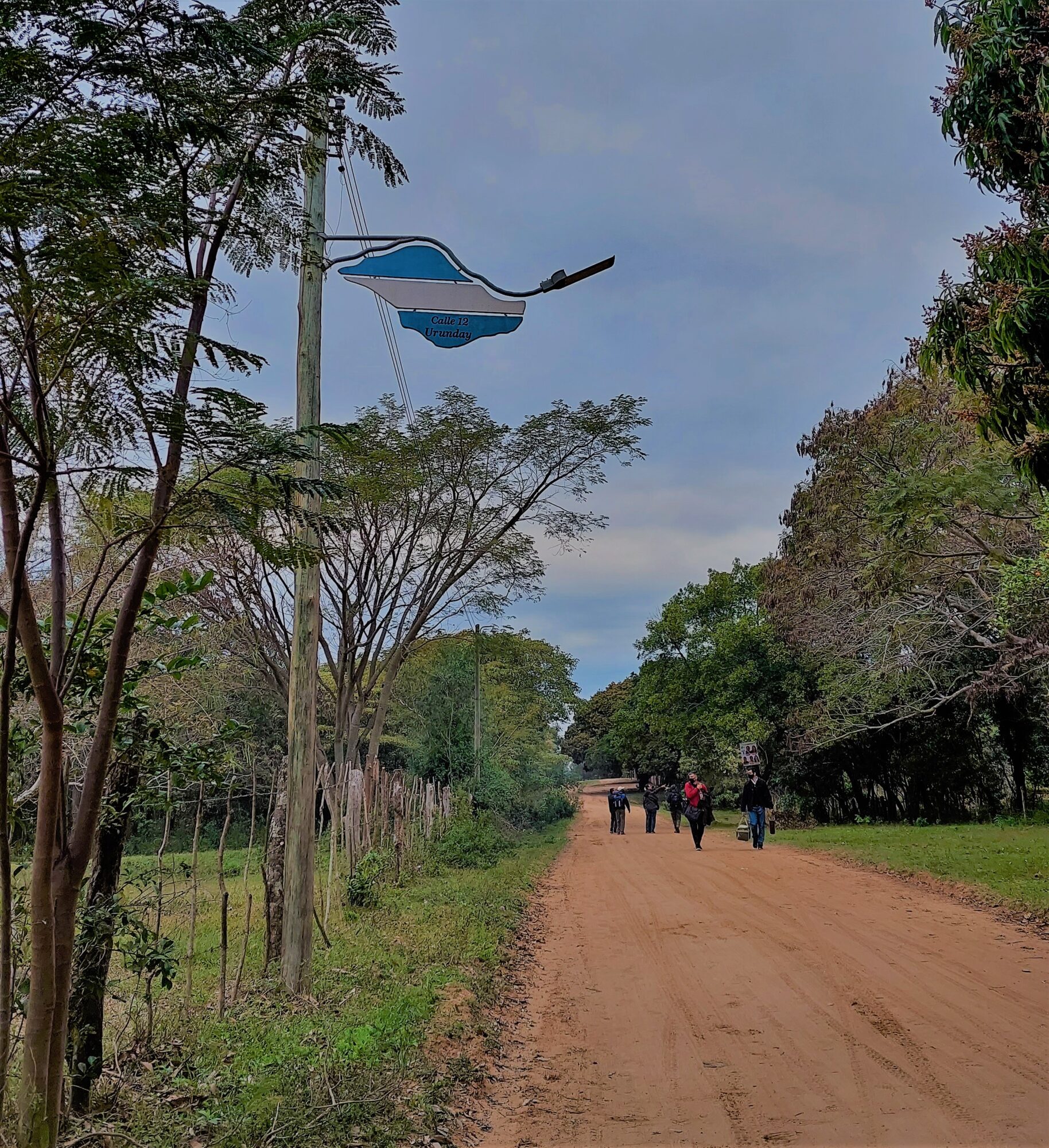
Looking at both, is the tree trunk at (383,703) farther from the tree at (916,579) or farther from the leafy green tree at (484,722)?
the tree at (916,579)

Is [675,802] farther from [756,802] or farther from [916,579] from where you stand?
[916,579]

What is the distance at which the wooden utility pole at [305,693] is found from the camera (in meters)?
6.61

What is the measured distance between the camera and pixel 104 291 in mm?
2463

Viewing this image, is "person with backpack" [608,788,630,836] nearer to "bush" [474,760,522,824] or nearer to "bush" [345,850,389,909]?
"bush" [474,760,522,824]

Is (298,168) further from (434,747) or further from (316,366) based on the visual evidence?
(434,747)

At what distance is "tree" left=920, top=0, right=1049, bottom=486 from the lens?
541 cm

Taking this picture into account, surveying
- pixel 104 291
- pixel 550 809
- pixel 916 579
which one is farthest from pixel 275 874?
pixel 550 809

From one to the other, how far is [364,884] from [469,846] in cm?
714

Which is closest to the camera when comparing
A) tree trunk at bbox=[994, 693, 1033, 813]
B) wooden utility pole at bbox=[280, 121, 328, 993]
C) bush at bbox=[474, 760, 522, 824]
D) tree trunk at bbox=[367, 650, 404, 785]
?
wooden utility pole at bbox=[280, 121, 328, 993]

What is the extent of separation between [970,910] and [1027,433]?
6603mm

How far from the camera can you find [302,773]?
677cm

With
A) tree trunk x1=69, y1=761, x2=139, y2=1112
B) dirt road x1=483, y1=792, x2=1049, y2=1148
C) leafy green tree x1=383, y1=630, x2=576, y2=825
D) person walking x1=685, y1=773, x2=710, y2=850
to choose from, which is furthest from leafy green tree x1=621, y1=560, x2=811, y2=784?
tree trunk x1=69, y1=761, x2=139, y2=1112

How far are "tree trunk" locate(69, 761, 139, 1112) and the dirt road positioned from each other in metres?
2.13

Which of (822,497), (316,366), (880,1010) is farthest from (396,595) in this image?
(880,1010)
